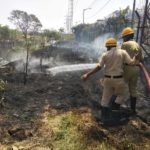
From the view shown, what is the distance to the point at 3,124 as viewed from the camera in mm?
6594

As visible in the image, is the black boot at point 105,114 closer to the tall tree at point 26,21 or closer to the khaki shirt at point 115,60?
the khaki shirt at point 115,60

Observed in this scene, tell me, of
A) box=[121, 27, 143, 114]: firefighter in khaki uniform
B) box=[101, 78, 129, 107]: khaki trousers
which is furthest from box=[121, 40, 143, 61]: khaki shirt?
box=[101, 78, 129, 107]: khaki trousers

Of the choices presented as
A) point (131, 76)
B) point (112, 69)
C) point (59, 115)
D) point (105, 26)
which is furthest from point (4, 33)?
point (112, 69)

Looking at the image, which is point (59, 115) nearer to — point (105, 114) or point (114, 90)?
point (105, 114)

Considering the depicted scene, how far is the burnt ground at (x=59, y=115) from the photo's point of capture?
5617 mm

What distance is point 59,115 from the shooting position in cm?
730

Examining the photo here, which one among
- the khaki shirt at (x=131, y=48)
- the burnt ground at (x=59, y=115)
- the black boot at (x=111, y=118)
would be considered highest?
the khaki shirt at (x=131, y=48)

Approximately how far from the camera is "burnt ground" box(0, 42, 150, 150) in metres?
5.62

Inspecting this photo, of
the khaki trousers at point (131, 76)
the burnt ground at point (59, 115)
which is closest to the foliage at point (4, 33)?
the burnt ground at point (59, 115)

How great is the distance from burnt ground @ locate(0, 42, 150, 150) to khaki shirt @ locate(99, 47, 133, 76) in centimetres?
121

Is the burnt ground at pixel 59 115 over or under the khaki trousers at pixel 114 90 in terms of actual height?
under

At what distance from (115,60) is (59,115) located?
2.06 m

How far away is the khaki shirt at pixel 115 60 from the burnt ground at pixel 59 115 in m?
1.21

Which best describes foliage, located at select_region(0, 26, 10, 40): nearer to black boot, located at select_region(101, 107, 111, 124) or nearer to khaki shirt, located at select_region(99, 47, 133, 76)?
black boot, located at select_region(101, 107, 111, 124)
